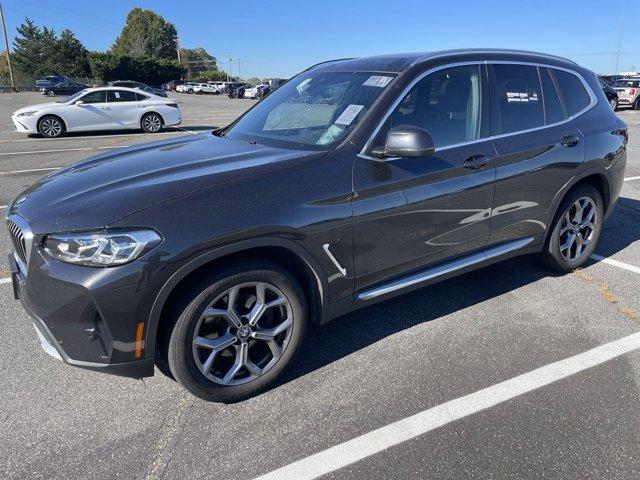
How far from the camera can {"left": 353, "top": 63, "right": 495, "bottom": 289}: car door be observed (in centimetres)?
294

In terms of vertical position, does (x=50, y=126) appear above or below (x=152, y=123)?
below

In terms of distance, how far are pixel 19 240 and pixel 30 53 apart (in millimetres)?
91791

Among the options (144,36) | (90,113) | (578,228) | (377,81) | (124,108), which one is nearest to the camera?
(377,81)

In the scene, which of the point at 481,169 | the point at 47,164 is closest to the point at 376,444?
the point at 481,169

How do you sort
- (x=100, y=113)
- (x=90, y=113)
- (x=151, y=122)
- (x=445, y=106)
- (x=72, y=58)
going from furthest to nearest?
(x=72, y=58), (x=151, y=122), (x=100, y=113), (x=90, y=113), (x=445, y=106)

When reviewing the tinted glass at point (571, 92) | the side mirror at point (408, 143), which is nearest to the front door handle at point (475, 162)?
the side mirror at point (408, 143)

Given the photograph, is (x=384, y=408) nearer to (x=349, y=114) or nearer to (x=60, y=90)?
(x=349, y=114)

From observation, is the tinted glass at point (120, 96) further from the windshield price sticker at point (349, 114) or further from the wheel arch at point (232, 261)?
the wheel arch at point (232, 261)

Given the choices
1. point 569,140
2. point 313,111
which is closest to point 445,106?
point 313,111

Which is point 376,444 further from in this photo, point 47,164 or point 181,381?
point 47,164

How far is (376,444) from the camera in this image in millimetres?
2438

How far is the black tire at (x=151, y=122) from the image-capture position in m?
15.8

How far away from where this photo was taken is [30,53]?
255 ft

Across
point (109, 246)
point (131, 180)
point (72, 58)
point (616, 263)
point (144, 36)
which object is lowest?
point (616, 263)
